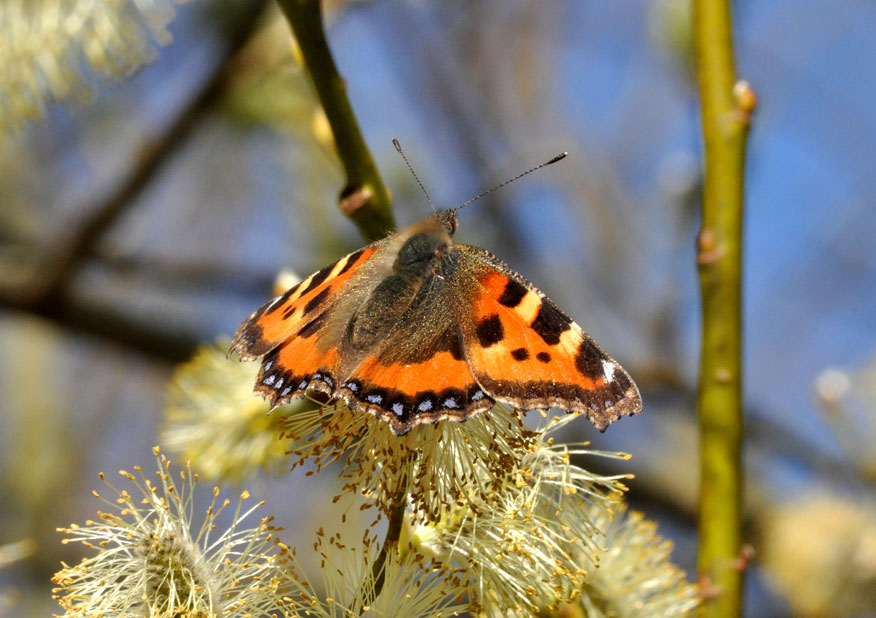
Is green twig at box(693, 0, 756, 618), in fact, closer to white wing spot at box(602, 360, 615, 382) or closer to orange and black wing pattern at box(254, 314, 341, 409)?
white wing spot at box(602, 360, 615, 382)

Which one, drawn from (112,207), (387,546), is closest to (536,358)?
(387,546)

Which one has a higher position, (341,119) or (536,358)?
(341,119)

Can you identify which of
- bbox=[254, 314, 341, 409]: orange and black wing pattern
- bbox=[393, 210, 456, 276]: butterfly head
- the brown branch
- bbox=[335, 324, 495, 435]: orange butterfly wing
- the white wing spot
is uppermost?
the brown branch

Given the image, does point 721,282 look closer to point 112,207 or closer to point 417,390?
point 417,390

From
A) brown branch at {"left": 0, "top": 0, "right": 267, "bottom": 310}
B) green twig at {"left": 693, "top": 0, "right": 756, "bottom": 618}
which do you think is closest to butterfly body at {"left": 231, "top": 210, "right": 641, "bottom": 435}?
green twig at {"left": 693, "top": 0, "right": 756, "bottom": 618}

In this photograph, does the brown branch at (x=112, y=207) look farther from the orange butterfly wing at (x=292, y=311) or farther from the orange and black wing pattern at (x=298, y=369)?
the orange and black wing pattern at (x=298, y=369)

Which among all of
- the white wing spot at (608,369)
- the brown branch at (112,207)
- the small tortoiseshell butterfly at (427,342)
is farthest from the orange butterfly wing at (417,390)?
the brown branch at (112,207)

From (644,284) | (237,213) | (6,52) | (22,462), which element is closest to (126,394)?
(22,462)

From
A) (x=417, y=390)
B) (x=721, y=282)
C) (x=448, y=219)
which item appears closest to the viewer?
(x=417, y=390)

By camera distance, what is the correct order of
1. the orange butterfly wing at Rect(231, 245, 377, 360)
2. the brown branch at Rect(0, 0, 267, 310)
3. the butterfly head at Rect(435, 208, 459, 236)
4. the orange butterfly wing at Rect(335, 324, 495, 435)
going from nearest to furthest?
1. the orange butterfly wing at Rect(335, 324, 495, 435)
2. the orange butterfly wing at Rect(231, 245, 377, 360)
3. the butterfly head at Rect(435, 208, 459, 236)
4. the brown branch at Rect(0, 0, 267, 310)

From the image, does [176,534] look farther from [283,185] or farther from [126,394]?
[126,394]
